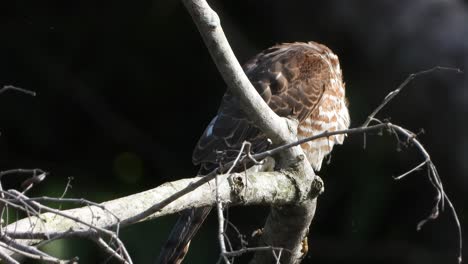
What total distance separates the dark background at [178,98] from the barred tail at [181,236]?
1752 millimetres

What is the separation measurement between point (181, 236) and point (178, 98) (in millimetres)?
2506

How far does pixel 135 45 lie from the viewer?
19.5 feet

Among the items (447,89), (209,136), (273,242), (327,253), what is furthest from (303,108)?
(327,253)

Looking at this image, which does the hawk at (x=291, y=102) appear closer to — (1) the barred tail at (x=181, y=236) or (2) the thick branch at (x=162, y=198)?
(1) the barred tail at (x=181, y=236)

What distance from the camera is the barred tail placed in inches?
141

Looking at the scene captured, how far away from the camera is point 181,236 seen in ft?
11.8

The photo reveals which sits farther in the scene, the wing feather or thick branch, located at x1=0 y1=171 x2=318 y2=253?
the wing feather

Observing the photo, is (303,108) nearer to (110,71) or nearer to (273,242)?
(273,242)

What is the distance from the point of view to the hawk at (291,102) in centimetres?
405

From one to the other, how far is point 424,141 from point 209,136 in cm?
157

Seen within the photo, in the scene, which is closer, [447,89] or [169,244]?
[169,244]

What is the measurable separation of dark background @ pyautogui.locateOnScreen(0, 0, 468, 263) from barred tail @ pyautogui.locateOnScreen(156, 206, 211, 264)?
1752mm

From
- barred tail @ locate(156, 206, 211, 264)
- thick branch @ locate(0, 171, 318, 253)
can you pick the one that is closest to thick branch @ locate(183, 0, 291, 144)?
thick branch @ locate(0, 171, 318, 253)

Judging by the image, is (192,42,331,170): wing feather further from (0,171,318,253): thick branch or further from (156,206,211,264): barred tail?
(0,171,318,253): thick branch
